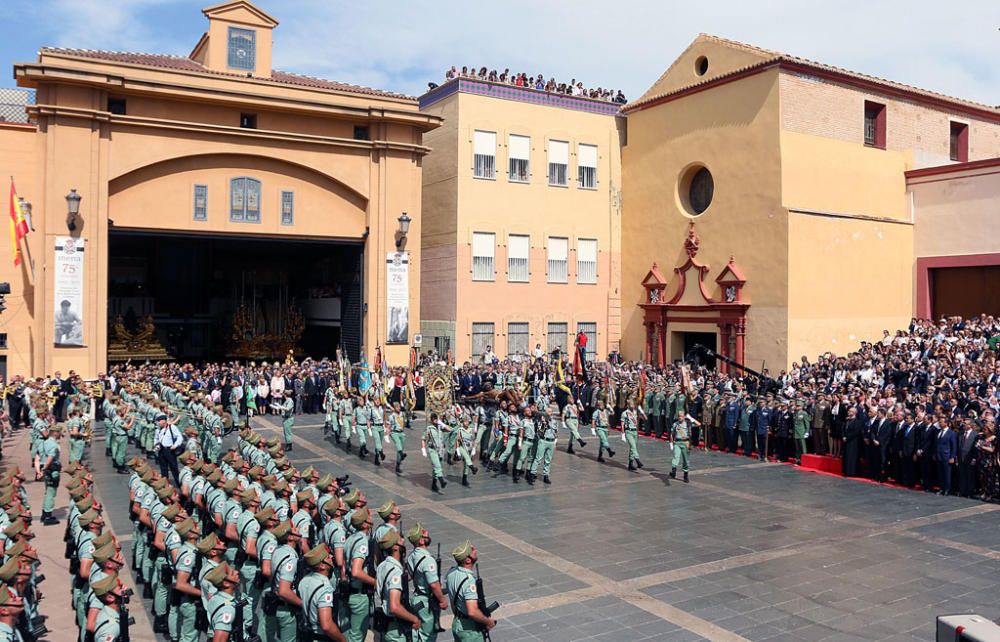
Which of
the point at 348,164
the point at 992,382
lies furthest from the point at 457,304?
the point at 992,382

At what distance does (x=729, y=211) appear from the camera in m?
31.1

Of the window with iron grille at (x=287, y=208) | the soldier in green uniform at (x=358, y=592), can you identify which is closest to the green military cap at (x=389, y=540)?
the soldier in green uniform at (x=358, y=592)

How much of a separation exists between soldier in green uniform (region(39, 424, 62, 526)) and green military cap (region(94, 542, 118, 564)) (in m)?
6.88

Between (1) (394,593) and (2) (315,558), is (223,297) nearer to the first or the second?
(2) (315,558)

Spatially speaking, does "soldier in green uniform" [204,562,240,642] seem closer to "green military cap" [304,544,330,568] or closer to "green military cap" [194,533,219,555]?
"green military cap" [194,533,219,555]

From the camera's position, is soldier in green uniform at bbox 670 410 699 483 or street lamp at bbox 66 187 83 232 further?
street lamp at bbox 66 187 83 232

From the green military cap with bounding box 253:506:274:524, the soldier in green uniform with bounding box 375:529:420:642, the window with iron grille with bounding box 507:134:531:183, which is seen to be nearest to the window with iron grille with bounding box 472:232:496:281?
the window with iron grille with bounding box 507:134:531:183

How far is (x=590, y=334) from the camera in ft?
119

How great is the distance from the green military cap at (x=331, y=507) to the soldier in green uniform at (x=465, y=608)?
7.05ft

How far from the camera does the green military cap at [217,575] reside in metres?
7.74

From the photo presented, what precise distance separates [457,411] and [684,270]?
54.2 ft

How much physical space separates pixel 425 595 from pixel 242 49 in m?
27.3

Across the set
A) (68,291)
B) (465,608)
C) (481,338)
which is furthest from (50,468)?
(481,338)

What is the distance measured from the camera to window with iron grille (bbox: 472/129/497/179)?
110 ft
